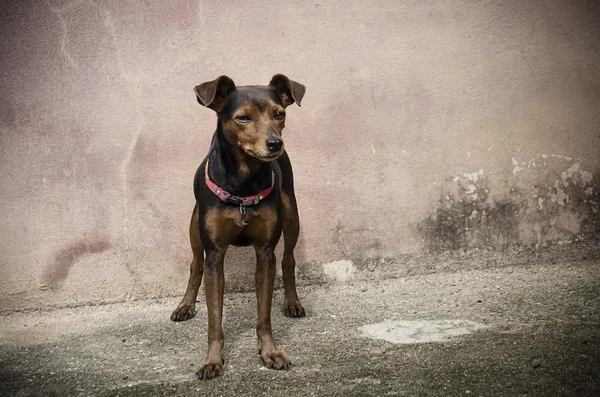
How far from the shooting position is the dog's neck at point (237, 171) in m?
3.50

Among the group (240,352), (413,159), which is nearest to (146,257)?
(240,352)

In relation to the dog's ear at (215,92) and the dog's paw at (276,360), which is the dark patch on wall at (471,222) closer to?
the dog's paw at (276,360)

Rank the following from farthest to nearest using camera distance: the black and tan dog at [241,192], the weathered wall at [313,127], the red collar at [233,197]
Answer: the weathered wall at [313,127]
the red collar at [233,197]
the black and tan dog at [241,192]

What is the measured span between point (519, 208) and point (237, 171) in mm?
2717

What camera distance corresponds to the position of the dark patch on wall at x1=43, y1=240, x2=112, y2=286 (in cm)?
455

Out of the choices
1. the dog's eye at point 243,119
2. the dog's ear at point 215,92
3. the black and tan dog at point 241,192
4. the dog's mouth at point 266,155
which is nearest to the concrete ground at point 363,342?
the black and tan dog at point 241,192

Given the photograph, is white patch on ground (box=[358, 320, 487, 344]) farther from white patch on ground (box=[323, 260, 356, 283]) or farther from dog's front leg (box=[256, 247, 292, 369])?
white patch on ground (box=[323, 260, 356, 283])

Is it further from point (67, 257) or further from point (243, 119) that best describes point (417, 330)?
point (67, 257)

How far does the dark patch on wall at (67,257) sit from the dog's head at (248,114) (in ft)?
5.90

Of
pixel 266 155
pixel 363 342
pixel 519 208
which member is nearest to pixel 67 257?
pixel 266 155

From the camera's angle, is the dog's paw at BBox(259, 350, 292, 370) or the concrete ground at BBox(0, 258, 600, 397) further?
the dog's paw at BBox(259, 350, 292, 370)

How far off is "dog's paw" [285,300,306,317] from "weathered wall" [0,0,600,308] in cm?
57

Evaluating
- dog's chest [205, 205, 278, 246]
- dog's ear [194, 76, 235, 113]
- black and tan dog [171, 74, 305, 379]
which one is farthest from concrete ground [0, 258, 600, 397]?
dog's ear [194, 76, 235, 113]

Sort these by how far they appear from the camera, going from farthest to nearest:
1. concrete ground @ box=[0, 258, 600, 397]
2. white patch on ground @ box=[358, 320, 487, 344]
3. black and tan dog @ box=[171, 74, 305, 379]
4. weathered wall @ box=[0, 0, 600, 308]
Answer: weathered wall @ box=[0, 0, 600, 308]
white patch on ground @ box=[358, 320, 487, 344]
black and tan dog @ box=[171, 74, 305, 379]
concrete ground @ box=[0, 258, 600, 397]
